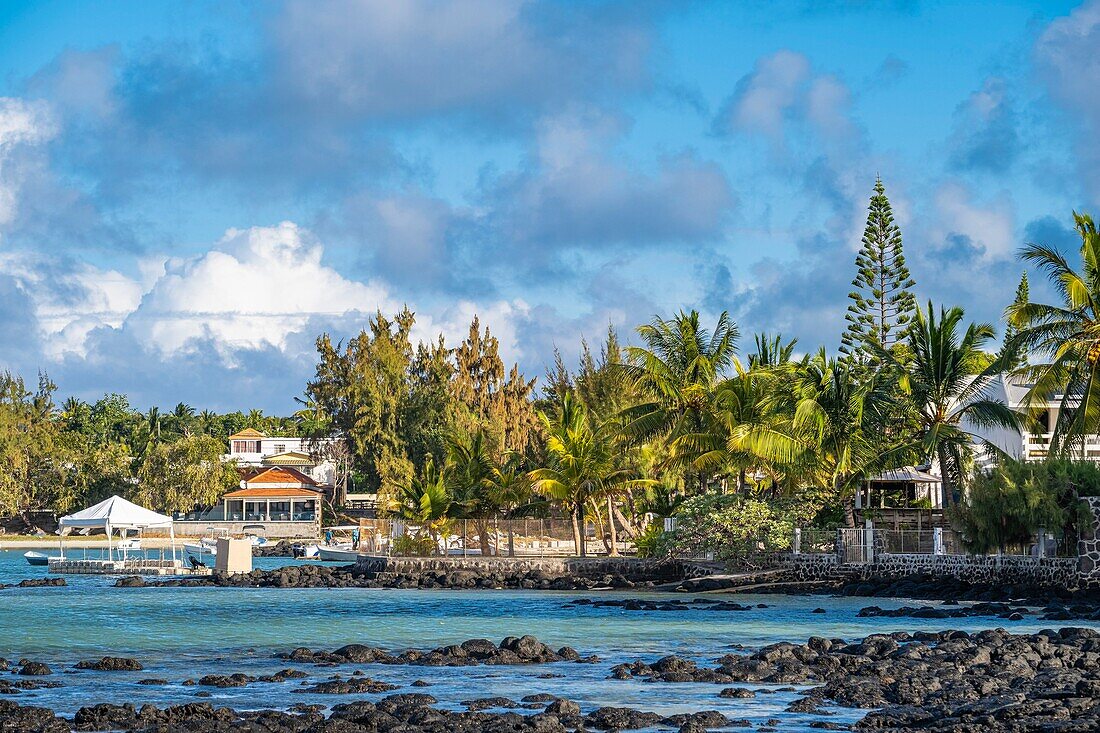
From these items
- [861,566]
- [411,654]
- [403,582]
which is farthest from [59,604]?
[861,566]

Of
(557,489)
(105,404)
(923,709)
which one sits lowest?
(923,709)

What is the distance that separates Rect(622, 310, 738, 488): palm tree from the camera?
44250 millimetres

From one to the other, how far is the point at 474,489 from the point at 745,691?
29.3 m

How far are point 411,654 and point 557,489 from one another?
70.7ft

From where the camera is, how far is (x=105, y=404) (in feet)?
422

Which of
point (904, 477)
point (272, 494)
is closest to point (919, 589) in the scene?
point (904, 477)

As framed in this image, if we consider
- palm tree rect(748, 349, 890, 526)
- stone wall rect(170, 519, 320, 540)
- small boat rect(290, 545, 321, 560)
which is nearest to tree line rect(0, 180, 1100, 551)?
palm tree rect(748, 349, 890, 526)

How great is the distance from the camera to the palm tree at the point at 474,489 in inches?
1844

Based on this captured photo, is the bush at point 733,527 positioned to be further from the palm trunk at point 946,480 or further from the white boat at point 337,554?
the white boat at point 337,554

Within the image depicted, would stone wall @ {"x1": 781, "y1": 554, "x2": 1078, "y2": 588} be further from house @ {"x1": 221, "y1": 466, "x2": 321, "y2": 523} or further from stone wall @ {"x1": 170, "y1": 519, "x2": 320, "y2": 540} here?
house @ {"x1": 221, "y1": 466, "x2": 321, "y2": 523}

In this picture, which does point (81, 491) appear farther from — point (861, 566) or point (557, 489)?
point (861, 566)

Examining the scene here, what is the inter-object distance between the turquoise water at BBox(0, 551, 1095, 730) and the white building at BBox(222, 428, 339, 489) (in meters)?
52.3

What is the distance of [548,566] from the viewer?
44.5m

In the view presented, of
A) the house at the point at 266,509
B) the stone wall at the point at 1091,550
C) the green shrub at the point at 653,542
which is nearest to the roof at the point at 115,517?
the green shrub at the point at 653,542
